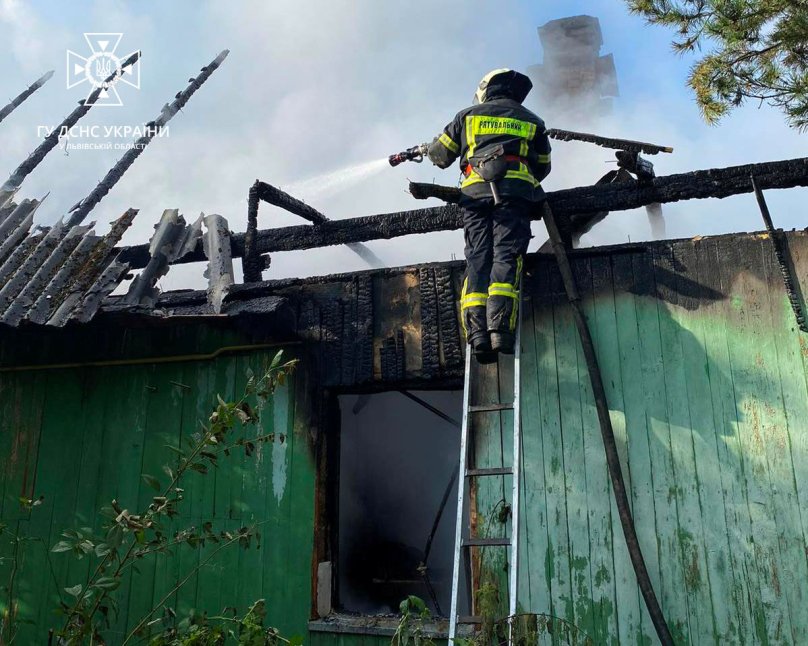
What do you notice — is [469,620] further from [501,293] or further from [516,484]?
[501,293]

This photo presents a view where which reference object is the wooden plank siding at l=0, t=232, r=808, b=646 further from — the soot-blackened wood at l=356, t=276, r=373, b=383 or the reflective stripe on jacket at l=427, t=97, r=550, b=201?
the reflective stripe on jacket at l=427, t=97, r=550, b=201

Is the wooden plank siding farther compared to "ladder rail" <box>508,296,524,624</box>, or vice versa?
the wooden plank siding

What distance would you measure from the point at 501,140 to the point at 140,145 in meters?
11.1

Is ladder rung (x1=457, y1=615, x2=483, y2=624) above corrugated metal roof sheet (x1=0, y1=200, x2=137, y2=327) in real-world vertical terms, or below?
below


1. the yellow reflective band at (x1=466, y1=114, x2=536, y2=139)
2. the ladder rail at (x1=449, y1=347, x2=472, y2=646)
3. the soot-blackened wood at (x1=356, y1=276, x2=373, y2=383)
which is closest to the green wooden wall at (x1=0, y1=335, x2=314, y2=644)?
the soot-blackened wood at (x1=356, y1=276, x2=373, y2=383)

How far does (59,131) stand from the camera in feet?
48.1

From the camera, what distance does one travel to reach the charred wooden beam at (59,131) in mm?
13492

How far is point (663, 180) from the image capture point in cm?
498

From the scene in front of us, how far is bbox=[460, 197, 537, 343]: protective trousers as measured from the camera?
4395mm

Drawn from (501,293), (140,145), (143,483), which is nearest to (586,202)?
(501,293)

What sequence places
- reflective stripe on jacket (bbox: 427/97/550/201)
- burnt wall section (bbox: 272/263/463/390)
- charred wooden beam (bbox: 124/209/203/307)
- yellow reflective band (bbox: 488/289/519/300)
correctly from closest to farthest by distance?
1. yellow reflective band (bbox: 488/289/519/300)
2. reflective stripe on jacket (bbox: 427/97/550/201)
3. burnt wall section (bbox: 272/263/463/390)
4. charred wooden beam (bbox: 124/209/203/307)

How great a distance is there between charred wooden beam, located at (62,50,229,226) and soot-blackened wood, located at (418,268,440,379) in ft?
29.2

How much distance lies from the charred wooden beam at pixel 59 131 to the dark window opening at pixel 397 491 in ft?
26.5

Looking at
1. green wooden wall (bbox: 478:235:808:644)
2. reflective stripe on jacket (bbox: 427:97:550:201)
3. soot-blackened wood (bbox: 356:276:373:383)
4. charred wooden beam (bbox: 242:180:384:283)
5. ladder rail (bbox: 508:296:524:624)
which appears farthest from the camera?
charred wooden beam (bbox: 242:180:384:283)
